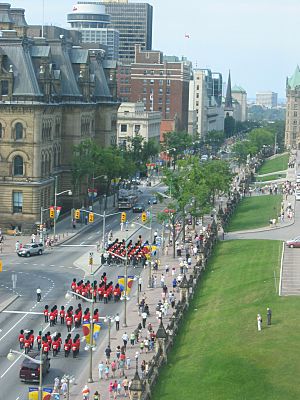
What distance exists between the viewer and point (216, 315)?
78.1 metres

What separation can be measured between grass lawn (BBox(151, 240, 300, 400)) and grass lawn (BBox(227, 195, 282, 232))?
3887cm

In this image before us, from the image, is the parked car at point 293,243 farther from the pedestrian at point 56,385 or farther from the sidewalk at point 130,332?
the pedestrian at point 56,385

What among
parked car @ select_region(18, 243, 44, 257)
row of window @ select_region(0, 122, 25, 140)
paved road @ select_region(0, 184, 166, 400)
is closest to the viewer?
paved road @ select_region(0, 184, 166, 400)

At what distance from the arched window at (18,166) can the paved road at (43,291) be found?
1051cm

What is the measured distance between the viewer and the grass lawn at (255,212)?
133625mm

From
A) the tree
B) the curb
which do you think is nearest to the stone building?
the tree

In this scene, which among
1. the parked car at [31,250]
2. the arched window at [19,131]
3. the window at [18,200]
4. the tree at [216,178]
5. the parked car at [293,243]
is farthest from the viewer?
the tree at [216,178]

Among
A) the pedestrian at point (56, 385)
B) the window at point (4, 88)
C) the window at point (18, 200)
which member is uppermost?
the window at point (4, 88)

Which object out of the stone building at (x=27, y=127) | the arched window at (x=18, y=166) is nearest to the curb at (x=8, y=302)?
the stone building at (x=27, y=127)

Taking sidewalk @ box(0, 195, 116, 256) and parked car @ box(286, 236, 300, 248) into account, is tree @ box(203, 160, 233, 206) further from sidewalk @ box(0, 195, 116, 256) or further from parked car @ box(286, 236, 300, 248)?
parked car @ box(286, 236, 300, 248)

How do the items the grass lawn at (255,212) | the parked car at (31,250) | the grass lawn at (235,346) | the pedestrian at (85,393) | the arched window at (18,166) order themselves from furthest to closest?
the grass lawn at (255,212) → the arched window at (18,166) → the parked car at (31,250) → the grass lawn at (235,346) → the pedestrian at (85,393)

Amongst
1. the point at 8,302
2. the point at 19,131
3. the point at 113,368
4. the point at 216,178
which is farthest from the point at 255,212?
the point at 113,368

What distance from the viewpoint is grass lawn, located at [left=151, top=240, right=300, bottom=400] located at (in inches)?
2354

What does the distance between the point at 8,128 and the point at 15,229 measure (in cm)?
1213
